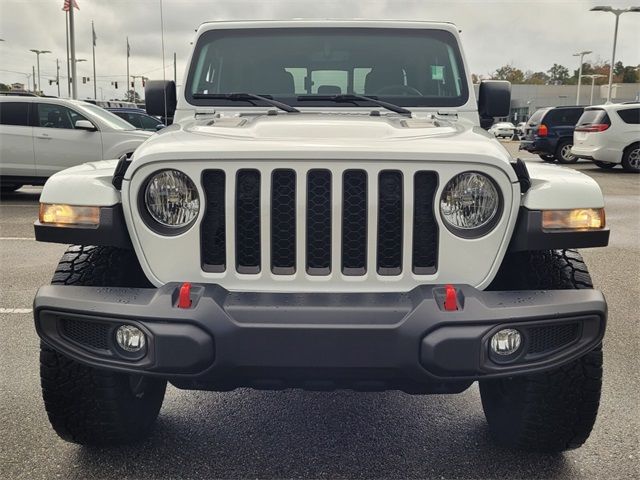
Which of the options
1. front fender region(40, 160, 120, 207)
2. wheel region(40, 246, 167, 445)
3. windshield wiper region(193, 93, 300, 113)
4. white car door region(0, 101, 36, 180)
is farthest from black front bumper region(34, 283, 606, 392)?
white car door region(0, 101, 36, 180)

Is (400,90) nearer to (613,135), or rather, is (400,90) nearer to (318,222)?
(318,222)

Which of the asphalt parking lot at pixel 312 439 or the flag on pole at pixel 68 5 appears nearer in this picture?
the asphalt parking lot at pixel 312 439

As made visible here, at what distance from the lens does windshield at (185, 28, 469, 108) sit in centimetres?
385

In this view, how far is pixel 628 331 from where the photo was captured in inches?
180

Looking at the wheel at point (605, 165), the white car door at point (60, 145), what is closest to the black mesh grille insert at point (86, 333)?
the white car door at point (60, 145)

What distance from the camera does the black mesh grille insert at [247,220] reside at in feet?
7.72

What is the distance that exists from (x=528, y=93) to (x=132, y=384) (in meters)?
82.4

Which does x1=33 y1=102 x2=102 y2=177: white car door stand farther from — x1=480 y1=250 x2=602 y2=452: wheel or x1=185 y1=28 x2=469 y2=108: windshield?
x1=480 y1=250 x2=602 y2=452: wheel

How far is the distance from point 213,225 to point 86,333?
0.58 meters

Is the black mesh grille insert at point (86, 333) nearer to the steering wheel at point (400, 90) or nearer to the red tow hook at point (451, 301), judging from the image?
the red tow hook at point (451, 301)

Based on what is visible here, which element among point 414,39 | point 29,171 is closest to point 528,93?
point 29,171

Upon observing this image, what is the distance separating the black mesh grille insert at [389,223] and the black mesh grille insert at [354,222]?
0.19 ft

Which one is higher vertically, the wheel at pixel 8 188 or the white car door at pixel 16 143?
the white car door at pixel 16 143

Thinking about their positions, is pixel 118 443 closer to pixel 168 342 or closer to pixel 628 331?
pixel 168 342
